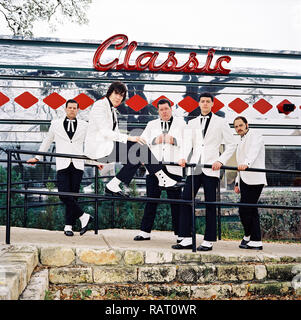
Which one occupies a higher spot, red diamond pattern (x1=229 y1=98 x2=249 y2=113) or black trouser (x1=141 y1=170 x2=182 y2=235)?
red diamond pattern (x1=229 y1=98 x2=249 y2=113)

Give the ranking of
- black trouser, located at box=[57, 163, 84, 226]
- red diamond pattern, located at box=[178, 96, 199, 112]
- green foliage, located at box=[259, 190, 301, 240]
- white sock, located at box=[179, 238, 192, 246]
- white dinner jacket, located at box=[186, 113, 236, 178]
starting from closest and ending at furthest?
white sock, located at box=[179, 238, 192, 246] < white dinner jacket, located at box=[186, 113, 236, 178] < black trouser, located at box=[57, 163, 84, 226] < red diamond pattern, located at box=[178, 96, 199, 112] < green foliage, located at box=[259, 190, 301, 240]

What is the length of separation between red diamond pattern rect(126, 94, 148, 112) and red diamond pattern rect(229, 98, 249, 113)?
1.73 metres

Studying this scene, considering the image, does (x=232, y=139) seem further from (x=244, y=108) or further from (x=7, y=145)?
(x=7, y=145)

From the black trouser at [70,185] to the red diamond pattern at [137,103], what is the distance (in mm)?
2717

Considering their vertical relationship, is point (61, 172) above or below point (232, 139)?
below

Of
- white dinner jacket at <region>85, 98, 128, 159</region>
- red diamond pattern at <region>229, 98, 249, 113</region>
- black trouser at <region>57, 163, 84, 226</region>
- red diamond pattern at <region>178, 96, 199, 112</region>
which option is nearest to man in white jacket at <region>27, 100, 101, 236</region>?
black trouser at <region>57, 163, 84, 226</region>

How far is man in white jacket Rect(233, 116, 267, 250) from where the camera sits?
13.5 ft

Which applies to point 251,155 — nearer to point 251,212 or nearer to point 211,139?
point 211,139

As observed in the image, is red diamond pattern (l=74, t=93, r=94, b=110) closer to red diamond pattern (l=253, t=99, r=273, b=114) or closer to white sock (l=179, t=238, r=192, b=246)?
red diamond pattern (l=253, t=99, r=273, b=114)

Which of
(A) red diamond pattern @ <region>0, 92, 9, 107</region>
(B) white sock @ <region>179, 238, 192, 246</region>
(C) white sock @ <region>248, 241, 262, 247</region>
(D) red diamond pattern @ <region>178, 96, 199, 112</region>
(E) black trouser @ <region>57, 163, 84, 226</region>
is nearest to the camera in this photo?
(B) white sock @ <region>179, 238, 192, 246</region>

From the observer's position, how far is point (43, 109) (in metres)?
6.60
